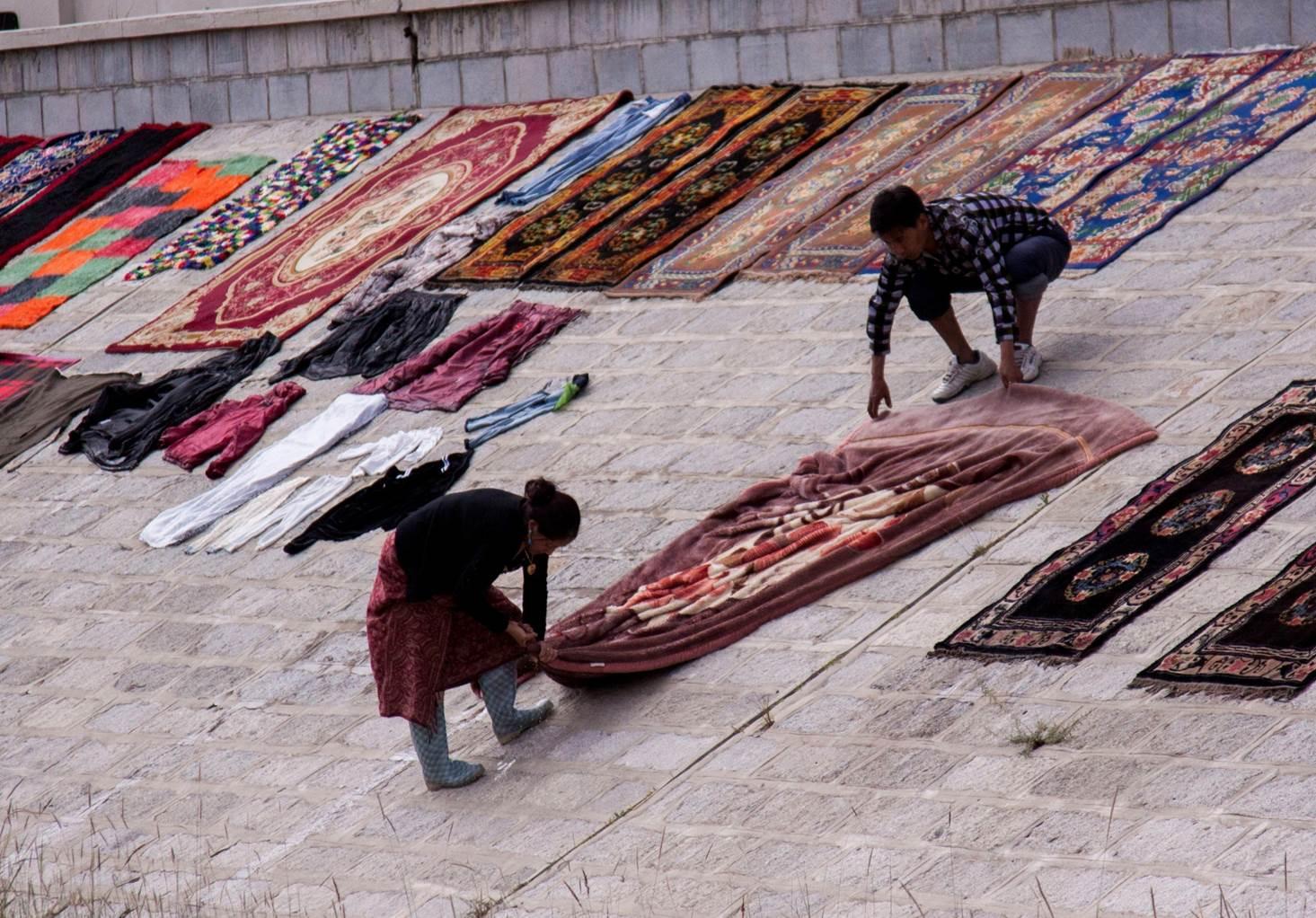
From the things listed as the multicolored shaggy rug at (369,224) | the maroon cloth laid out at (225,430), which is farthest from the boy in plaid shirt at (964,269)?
the multicolored shaggy rug at (369,224)

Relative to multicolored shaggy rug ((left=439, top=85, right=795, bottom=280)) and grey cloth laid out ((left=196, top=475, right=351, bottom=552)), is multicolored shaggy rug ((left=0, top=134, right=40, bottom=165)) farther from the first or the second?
grey cloth laid out ((left=196, top=475, right=351, bottom=552))

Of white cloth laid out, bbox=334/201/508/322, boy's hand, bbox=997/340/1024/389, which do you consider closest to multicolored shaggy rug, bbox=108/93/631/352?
white cloth laid out, bbox=334/201/508/322

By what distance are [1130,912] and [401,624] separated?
95.0 inches

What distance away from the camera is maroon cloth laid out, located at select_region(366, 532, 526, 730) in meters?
5.69

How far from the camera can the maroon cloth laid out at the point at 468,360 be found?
8883mm

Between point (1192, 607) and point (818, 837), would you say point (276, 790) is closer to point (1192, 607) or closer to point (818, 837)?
point (818, 837)

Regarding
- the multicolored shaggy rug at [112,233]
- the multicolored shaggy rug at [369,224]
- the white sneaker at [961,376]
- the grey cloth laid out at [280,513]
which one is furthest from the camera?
the multicolored shaggy rug at [112,233]

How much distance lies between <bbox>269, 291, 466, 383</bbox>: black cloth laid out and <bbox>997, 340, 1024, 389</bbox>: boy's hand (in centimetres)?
364

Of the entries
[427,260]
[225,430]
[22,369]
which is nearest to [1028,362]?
[225,430]

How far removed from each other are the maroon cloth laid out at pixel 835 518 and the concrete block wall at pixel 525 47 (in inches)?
162

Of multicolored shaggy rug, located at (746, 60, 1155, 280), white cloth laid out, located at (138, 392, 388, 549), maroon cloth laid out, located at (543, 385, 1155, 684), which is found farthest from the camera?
multicolored shaggy rug, located at (746, 60, 1155, 280)

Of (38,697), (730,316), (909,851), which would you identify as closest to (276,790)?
(38,697)

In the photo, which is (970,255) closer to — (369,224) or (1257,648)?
(1257,648)

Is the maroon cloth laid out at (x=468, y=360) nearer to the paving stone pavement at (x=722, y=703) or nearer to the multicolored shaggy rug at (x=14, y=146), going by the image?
the paving stone pavement at (x=722, y=703)
